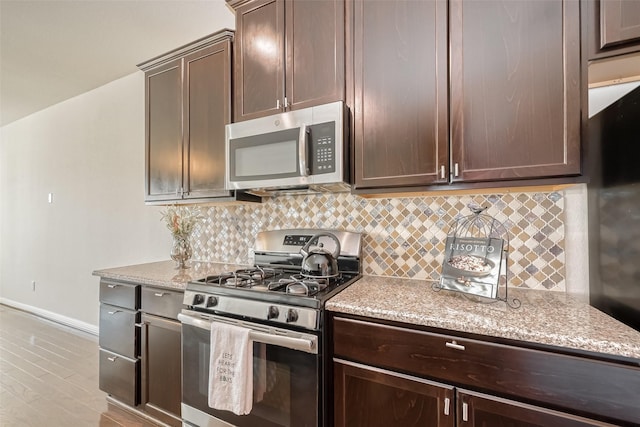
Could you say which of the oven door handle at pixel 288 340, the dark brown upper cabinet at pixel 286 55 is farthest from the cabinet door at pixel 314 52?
the oven door handle at pixel 288 340

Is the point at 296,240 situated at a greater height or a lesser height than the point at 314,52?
lesser

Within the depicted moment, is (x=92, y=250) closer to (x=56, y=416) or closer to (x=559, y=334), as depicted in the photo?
(x=56, y=416)

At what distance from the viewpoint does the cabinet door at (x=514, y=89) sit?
117cm

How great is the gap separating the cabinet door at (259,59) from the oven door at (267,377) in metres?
1.24

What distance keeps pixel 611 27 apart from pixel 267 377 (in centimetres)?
197

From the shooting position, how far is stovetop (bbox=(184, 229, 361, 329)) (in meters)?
1.35

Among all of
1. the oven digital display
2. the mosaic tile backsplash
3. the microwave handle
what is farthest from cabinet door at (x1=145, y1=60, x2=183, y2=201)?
the microwave handle

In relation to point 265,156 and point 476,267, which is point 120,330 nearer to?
point 265,156

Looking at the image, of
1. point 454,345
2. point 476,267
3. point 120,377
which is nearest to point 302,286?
point 454,345

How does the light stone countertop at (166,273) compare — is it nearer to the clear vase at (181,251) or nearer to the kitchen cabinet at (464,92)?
the clear vase at (181,251)

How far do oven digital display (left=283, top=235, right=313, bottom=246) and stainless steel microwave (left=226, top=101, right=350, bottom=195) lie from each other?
420 millimetres

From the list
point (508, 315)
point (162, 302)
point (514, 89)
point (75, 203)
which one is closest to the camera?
point (508, 315)

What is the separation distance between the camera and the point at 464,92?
1326mm

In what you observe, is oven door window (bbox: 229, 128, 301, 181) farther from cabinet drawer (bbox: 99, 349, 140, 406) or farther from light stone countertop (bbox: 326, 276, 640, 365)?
cabinet drawer (bbox: 99, 349, 140, 406)
